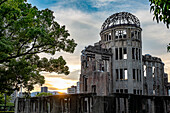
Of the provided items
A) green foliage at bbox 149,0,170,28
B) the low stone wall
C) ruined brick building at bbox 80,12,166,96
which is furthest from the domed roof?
green foliage at bbox 149,0,170,28

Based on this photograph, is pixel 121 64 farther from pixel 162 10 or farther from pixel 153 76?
pixel 162 10

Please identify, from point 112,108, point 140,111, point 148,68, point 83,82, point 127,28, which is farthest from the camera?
point 148,68

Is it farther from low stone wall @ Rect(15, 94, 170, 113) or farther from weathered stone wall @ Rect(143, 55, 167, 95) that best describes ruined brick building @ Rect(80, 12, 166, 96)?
low stone wall @ Rect(15, 94, 170, 113)

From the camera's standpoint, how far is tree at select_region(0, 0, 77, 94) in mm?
14383

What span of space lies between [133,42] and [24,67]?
23.1 meters

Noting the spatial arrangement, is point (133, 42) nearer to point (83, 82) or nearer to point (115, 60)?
point (115, 60)

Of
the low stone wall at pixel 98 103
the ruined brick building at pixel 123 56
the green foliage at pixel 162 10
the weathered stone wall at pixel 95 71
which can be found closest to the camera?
the green foliage at pixel 162 10

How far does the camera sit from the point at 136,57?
3462cm

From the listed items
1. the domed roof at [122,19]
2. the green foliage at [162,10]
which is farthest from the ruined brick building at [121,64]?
the green foliage at [162,10]

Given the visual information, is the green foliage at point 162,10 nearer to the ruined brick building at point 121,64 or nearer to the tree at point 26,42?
the tree at point 26,42

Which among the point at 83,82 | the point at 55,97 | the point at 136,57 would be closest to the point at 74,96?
the point at 55,97

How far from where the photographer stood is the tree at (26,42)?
14.4 meters

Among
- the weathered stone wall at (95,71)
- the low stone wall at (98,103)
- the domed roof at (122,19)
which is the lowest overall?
the low stone wall at (98,103)

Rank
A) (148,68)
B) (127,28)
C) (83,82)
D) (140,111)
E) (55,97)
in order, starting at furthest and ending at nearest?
(148,68) < (127,28) < (83,82) < (55,97) < (140,111)
